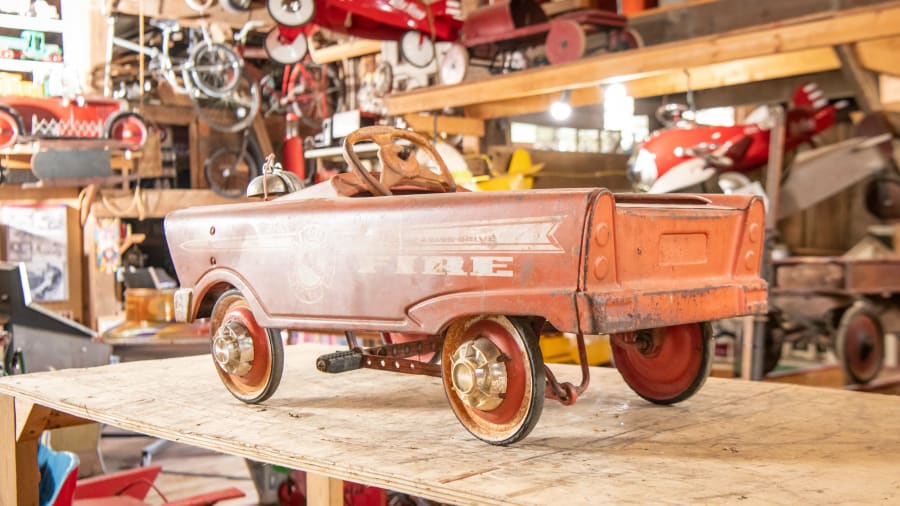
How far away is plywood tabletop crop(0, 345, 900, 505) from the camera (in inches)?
61.1

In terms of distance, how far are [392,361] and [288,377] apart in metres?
0.73

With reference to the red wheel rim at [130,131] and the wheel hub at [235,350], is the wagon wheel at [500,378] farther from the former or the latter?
the red wheel rim at [130,131]

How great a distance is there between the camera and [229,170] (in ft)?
28.0

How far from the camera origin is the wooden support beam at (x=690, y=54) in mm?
3670

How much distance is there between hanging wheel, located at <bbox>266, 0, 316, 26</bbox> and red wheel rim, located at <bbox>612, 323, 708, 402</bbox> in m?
3.75

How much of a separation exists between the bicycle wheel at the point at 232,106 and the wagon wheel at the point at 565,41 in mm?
3349

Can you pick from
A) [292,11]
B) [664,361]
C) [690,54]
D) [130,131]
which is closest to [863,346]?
[690,54]

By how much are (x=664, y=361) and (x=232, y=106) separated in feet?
22.6

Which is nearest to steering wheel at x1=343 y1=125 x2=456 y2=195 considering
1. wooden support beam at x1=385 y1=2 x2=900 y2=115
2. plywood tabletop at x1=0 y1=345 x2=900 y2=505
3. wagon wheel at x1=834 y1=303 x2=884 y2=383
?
plywood tabletop at x1=0 y1=345 x2=900 y2=505

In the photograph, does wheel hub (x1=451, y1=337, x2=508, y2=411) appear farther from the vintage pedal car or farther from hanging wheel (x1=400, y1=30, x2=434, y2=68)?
hanging wheel (x1=400, y1=30, x2=434, y2=68)

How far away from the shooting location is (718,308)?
1.98m

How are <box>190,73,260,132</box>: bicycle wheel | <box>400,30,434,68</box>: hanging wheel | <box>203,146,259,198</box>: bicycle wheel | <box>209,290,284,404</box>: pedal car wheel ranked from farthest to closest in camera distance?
<box>203,146,259,198</box>: bicycle wheel → <box>190,73,260,132</box>: bicycle wheel → <box>400,30,434,68</box>: hanging wheel → <box>209,290,284,404</box>: pedal car wheel

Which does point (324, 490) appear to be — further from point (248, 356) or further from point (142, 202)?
point (142, 202)

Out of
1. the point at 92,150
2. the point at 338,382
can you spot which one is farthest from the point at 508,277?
the point at 92,150
